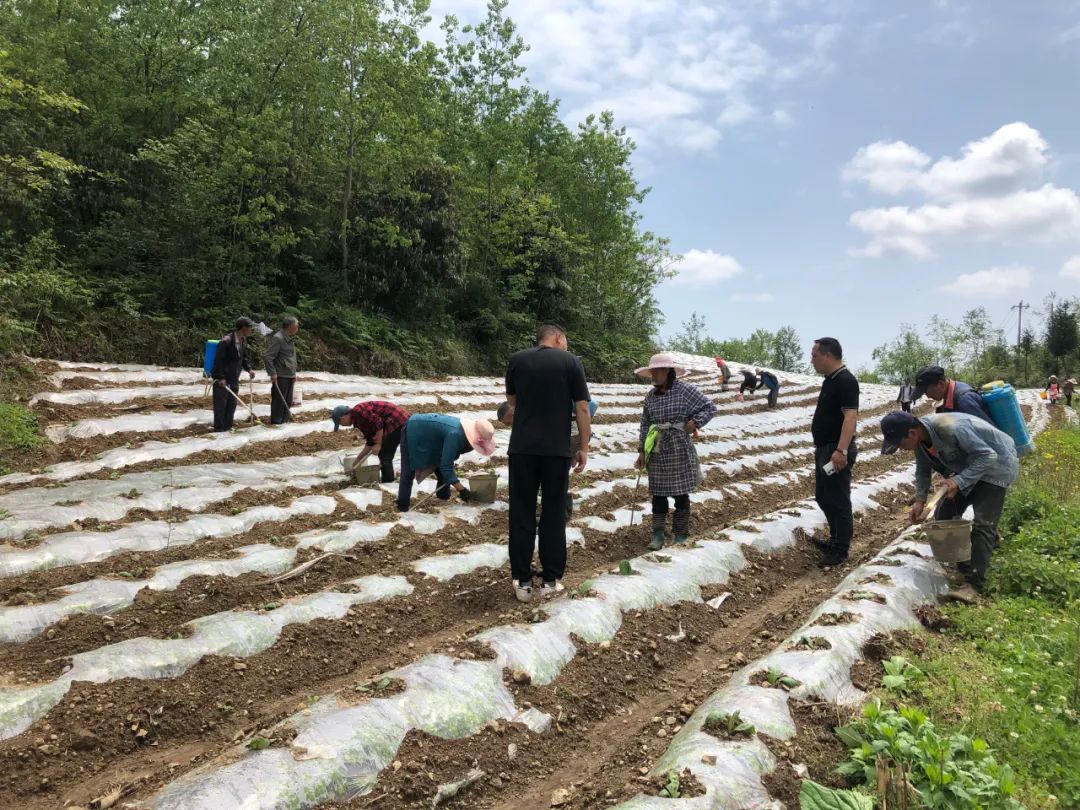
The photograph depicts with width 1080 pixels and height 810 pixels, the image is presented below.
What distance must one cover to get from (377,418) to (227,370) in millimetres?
3506

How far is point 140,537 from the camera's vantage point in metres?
5.66

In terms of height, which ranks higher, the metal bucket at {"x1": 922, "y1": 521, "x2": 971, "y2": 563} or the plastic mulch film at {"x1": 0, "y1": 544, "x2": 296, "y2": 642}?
the metal bucket at {"x1": 922, "y1": 521, "x2": 971, "y2": 563}

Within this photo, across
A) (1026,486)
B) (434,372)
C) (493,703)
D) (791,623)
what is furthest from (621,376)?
(493,703)

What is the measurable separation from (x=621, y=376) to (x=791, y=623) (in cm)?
2193

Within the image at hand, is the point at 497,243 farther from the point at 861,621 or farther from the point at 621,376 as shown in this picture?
the point at 861,621

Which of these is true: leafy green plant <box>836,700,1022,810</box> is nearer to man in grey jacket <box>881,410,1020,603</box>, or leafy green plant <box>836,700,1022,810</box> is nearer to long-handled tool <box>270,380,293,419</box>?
man in grey jacket <box>881,410,1020,603</box>

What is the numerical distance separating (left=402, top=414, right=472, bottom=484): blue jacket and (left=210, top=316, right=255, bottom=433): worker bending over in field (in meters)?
4.27

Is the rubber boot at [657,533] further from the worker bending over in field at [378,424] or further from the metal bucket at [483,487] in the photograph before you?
the worker bending over in field at [378,424]

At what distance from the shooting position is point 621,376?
87.0ft

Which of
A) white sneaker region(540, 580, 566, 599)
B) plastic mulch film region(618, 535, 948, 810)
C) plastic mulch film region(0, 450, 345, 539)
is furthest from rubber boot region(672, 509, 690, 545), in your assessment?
plastic mulch film region(0, 450, 345, 539)

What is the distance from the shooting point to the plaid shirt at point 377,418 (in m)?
7.37

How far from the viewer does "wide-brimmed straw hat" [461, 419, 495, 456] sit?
649cm

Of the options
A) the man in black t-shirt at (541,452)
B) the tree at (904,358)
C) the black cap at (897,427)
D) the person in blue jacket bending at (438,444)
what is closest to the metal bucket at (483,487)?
the person in blue jacket bending at (438,444)

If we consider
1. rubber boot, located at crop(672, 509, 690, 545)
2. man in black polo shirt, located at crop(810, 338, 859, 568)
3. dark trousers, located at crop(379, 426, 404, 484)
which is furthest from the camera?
dark trousers, located at crop(379, 426, 404, 484)
